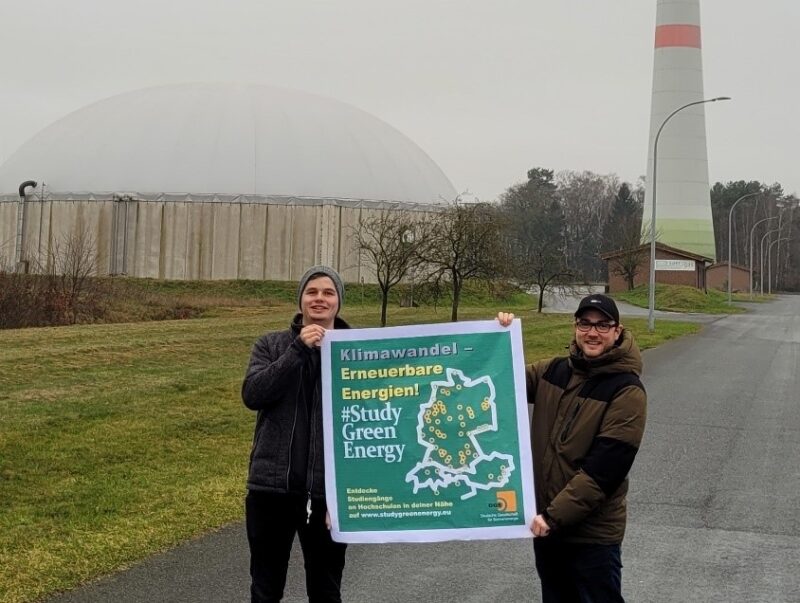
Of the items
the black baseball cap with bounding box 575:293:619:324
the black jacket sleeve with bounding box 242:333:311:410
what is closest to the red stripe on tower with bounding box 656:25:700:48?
the black baseball cap with bounding box 575:293:619:324

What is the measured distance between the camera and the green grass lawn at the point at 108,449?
602 centimetres

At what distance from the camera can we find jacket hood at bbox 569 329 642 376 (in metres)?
3.59

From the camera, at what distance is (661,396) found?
562 inches

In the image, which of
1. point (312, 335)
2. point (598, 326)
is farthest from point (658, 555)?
point (312, 335)

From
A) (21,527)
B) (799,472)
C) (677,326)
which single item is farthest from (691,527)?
(677,326)

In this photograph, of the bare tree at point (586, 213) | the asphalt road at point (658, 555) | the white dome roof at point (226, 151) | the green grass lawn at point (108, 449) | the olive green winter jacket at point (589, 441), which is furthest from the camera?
the bare tree at point (586, 213)

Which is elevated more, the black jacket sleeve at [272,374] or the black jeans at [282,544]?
the black jacket sleeve at [272,374]

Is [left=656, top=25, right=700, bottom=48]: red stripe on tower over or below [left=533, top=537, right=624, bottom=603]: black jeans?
over

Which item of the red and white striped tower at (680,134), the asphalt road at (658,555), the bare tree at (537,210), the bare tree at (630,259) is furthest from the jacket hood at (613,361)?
the red and white striped tower at (680,134)

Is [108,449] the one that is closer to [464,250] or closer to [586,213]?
[464,250]

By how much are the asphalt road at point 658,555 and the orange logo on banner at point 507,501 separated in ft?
4.98

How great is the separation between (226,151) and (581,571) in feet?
153

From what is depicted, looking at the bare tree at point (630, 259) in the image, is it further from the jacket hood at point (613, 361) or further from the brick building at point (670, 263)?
the jacket hood at point (613, 361)

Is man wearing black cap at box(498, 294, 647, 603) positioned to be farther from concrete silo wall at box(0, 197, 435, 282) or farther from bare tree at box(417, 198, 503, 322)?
concrete silo wall at box(0, 197, 435, 282)
